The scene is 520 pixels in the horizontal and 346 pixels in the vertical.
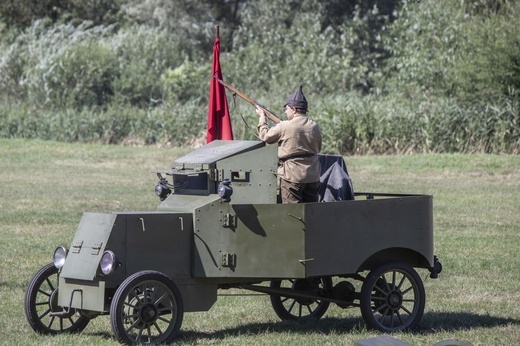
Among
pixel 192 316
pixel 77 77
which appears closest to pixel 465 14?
pixel 77 77

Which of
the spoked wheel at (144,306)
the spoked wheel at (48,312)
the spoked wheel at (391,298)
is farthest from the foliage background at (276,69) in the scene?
the spoked wheel at (144,306)

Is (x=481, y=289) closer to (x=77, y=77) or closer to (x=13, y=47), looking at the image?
(x=77, y=77)

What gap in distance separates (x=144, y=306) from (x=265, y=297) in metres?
3.09

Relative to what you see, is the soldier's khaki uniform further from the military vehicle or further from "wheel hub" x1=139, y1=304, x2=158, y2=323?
"wheel hub" x1=139, y1=304, x2=158, y2=323

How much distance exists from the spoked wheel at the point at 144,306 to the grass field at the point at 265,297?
35cm

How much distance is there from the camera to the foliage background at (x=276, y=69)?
30.1m

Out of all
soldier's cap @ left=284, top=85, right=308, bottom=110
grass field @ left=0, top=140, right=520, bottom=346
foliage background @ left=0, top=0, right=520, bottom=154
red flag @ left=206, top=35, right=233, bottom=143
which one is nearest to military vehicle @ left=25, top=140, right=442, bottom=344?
grass field @ left=0, top=140, right=520, bottom=346

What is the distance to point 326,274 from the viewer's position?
9.14 m

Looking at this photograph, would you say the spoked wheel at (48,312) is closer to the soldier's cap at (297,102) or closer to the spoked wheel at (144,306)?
the spoked wheel at (144,306)

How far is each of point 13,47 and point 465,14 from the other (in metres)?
16.9

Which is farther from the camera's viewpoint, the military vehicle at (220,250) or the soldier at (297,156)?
the soldier at (297,156)

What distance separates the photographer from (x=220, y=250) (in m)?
8.88

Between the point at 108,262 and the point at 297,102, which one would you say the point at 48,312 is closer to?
the point at 108,262

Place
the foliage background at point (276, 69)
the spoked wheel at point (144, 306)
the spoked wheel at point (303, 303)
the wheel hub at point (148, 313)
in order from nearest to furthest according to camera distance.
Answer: the spoked wheel at point (144, 306) < the wheel hub at point (148, 313) < the spoked wheel at point (303, 303) < the foliage background at point (276, 69)
